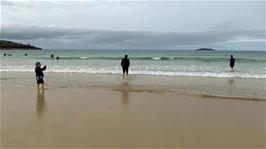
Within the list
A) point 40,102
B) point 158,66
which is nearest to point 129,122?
point 40,102

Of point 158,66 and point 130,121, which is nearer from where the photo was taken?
point 130,121

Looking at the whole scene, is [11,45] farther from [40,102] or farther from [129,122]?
[129,122]

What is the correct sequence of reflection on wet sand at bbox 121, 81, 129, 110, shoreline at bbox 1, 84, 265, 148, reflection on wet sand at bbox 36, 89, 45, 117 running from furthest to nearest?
reflection on wet sand at bbox 121, 81, 129, 110 → reflection on wet sand at bbox 36, 89, 45, 117 → shoreline at bbox 1, 84, 265, 148

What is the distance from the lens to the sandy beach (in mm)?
6373

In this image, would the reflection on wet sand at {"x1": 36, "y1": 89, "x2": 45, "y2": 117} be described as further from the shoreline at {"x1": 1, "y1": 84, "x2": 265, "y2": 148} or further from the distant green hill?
the distant green hill

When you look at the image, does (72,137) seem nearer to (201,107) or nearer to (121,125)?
(121,125)

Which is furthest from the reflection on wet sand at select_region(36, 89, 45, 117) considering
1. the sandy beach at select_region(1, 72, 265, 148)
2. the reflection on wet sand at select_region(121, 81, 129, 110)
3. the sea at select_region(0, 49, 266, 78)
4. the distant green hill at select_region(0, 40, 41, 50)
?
the distant green hill at select_region(0, 40, 41, 50)

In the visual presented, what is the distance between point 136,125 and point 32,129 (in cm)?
214

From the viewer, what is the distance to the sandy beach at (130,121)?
20.9ft

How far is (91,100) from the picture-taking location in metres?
11.1

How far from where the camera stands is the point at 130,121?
7.97 metres

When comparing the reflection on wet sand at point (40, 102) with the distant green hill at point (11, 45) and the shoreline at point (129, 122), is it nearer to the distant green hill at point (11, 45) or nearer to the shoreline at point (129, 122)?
the shoreline at point (129, 122)

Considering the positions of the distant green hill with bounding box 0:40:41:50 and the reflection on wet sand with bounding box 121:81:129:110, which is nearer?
the reflection on wet sand with bounding box 121:81:129:110

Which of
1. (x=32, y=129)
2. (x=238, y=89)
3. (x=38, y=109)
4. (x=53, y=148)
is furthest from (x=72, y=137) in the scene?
(x=238, y=89)
